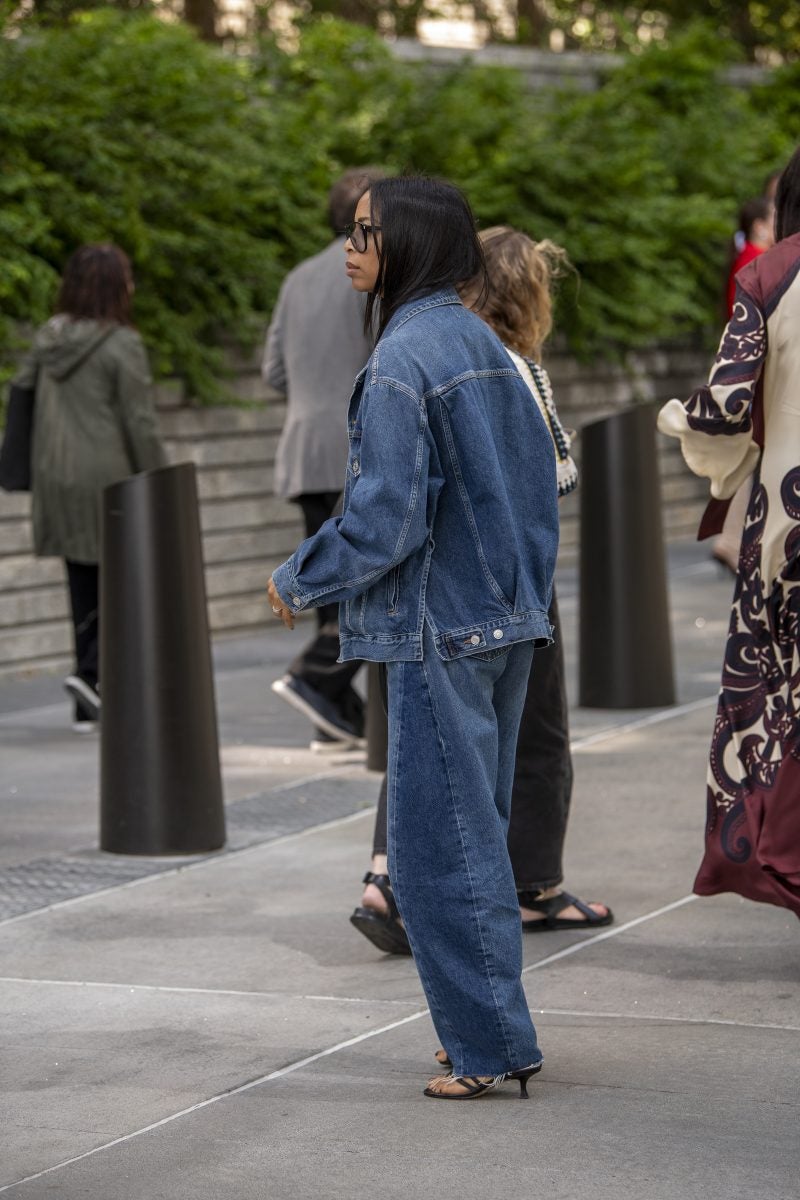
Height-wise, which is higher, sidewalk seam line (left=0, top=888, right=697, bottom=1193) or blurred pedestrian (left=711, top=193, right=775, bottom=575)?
blurred pedestrian (left=711, top=193, right=775, bottom=575)

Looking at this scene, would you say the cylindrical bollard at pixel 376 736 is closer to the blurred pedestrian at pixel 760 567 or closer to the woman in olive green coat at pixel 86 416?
the woman in olive green coat at pixel 86 416

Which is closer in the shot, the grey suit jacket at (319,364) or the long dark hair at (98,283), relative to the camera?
the grey suit jacket at (319,364)

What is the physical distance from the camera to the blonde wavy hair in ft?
16.2

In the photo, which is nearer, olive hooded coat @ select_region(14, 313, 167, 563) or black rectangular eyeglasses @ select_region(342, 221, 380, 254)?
black rectangular eyeglasses @ select_region(342, 221, 380, 254)

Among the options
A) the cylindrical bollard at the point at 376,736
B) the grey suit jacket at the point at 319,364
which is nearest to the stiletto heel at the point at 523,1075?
the cylindrical bollard at the point at 376,736

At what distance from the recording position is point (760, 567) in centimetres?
480

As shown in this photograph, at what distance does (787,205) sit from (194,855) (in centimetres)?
266

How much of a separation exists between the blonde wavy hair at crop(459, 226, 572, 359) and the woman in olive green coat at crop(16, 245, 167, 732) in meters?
3.49

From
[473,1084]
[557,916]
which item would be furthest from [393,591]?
[557,916]

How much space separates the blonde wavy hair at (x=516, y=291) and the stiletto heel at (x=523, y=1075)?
70.2 inches

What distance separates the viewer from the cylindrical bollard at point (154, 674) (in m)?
6.20

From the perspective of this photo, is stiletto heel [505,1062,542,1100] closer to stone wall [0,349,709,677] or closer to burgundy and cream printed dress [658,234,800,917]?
burgundy and cream printed dress [658,234,800,917]

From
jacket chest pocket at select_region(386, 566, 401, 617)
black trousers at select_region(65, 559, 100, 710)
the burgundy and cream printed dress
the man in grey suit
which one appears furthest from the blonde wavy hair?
black trousers at select_region(65, 559, 100, 710)

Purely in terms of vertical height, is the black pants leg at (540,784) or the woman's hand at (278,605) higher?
the woman's hand at (278,605)
